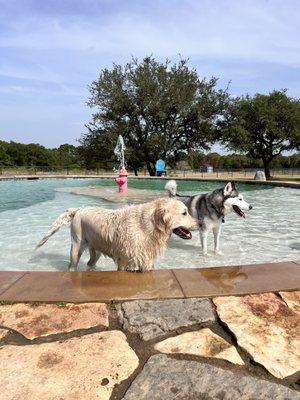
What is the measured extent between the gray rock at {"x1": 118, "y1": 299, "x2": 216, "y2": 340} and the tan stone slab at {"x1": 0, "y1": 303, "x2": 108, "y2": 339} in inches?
8.2

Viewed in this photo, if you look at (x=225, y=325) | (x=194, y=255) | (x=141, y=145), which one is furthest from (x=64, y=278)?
(x=141, y=145)

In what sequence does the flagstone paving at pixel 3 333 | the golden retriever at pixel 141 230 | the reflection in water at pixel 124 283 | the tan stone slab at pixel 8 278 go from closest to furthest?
the flagstone paving at pixel 3 333 < the reflection in water at pixel 124 283 < the tan stone slab at pixel 8 278 < the golden retriever at pixel 141 230

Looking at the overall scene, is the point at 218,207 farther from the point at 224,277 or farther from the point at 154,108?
the point at 154,108

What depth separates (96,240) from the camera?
482 cm

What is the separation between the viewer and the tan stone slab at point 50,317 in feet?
9.52

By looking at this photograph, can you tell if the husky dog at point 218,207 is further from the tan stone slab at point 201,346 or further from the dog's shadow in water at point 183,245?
the tan stone slab at point 201,346

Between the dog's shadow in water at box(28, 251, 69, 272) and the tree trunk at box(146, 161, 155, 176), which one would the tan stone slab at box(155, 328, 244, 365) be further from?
the tree trunk at box(146, 161, 155, 176)

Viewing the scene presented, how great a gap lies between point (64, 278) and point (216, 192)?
398cm

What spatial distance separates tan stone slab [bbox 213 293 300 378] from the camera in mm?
2494

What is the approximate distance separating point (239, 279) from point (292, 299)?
62 centimetres

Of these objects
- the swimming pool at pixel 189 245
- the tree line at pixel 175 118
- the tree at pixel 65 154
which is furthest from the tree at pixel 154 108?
the tree at pixel 65 154

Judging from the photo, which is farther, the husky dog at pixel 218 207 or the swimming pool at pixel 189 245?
the husky dog at pixel 218 207

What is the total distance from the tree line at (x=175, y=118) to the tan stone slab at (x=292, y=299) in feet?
124

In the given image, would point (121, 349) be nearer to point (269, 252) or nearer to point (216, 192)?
point (216, 192)
